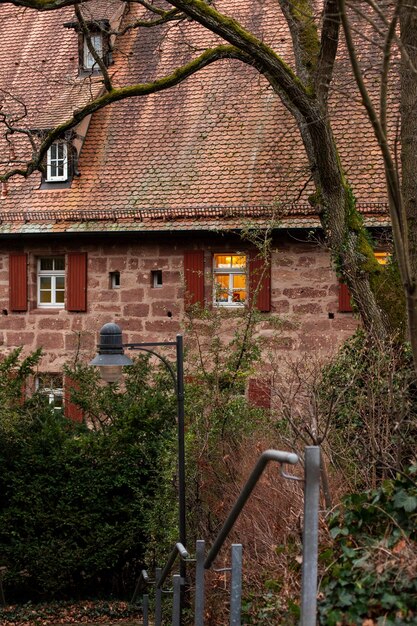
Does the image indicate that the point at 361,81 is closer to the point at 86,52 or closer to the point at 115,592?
the point at 115,592

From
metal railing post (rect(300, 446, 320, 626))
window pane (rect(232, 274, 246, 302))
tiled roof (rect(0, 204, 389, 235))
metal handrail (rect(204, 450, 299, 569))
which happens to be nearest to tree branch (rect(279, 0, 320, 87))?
tiled roof (rect(0, 204, 389, 235))

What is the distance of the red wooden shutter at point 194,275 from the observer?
2020 cm

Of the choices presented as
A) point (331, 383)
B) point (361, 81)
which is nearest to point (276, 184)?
point (331, 383)

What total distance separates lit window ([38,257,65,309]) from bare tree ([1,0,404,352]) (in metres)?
7.33

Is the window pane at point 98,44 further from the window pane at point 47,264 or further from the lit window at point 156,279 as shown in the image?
the lit window at point 156,279

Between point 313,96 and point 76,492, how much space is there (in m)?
6.65

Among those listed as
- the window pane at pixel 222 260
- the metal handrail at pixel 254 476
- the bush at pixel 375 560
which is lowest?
the bush at pixel 375 560

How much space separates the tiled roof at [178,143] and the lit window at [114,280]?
108 cm

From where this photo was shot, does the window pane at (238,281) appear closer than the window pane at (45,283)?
Yes

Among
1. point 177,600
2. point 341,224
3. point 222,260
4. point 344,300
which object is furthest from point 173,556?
point 222,260

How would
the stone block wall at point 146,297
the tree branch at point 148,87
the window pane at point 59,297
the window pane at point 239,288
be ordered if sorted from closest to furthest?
the tree branch at point 148,87 < the stone block wall at point 146,297 < the window pane at point 239,288 < the window pane at point 59,297

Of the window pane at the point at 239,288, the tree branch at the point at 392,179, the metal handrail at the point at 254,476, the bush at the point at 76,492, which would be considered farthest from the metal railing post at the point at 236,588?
the window pane at the point at 239,288

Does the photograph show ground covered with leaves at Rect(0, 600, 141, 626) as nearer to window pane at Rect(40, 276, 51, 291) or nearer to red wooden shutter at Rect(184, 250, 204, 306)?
red wooden shutter at Rect(184, 250, 204, 306)

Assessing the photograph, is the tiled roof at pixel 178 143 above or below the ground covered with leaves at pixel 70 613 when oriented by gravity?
above
